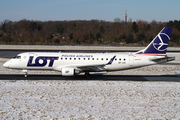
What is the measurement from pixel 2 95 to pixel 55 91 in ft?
14.7

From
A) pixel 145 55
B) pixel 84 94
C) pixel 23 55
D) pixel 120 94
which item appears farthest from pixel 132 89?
pixel 23 55

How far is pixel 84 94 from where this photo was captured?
57.4ft

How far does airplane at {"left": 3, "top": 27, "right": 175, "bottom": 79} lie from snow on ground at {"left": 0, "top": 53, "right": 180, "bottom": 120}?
216 inches

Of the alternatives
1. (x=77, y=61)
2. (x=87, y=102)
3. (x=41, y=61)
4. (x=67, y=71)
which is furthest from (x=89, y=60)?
(x=87, y=102)

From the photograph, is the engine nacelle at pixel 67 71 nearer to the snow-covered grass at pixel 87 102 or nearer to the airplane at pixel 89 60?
the airplane at pixel 89 60

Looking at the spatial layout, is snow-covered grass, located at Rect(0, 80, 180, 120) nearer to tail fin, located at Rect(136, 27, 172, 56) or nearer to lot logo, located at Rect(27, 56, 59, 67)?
lot logo, located at Rect(27, 56, 59, 67)

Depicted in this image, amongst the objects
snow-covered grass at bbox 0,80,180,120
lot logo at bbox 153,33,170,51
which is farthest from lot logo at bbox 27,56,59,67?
lot logo at bbox 153,33,170,51

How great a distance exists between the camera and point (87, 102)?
606 inches

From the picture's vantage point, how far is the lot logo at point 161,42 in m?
26.9

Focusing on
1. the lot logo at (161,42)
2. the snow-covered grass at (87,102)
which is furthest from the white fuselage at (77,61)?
the snow-covered grass at (87,102)

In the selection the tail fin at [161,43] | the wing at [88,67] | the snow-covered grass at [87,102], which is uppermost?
the tail fin at [161,43]

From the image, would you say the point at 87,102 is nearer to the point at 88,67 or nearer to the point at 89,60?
the point at 88,67

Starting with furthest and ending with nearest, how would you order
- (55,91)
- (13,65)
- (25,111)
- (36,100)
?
(13,65)
(55,91)
(36,100)
(25,111)

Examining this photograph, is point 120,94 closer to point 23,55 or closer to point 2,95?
point 2,95
